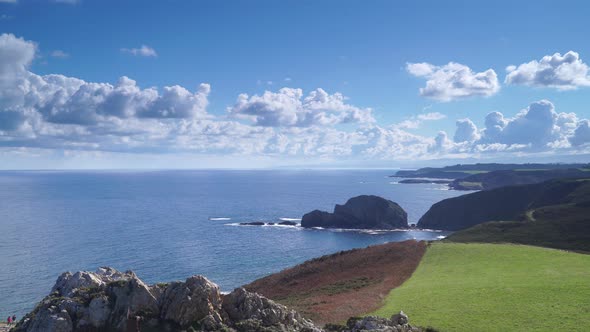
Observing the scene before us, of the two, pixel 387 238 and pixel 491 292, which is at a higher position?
pixel 491 292

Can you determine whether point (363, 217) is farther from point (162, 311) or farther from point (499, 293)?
point (162, 311)

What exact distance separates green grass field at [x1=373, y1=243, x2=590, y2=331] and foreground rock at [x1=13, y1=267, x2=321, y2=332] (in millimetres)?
12323

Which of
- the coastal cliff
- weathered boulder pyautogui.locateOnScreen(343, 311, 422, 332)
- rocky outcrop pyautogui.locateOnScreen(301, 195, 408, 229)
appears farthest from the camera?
→ rocky outcrop pyautogui.locateOnScreen(301, 195, 408, 229)

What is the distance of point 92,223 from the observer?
146 meters

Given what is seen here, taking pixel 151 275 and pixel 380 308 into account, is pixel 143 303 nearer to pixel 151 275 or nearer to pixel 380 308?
pixel 380 308

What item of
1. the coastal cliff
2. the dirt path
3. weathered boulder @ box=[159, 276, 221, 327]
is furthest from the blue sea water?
weathered boulder @ box=[159, 276, 221, 327]

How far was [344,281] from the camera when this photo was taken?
51.3 meters

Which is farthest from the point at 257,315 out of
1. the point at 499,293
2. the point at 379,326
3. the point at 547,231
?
the point at 547,231

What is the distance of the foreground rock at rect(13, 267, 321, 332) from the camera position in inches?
1008

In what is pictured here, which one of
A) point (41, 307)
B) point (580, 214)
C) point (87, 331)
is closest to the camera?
point (87, 331)

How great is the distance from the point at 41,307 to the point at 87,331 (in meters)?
4.81

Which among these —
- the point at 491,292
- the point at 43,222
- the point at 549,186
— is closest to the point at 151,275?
the point at 491,292

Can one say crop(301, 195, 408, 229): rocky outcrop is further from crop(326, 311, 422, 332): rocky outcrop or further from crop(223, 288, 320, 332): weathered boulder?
crop(223, 288, 320, 332): weathered boulder

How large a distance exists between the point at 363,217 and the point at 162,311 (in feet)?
442
